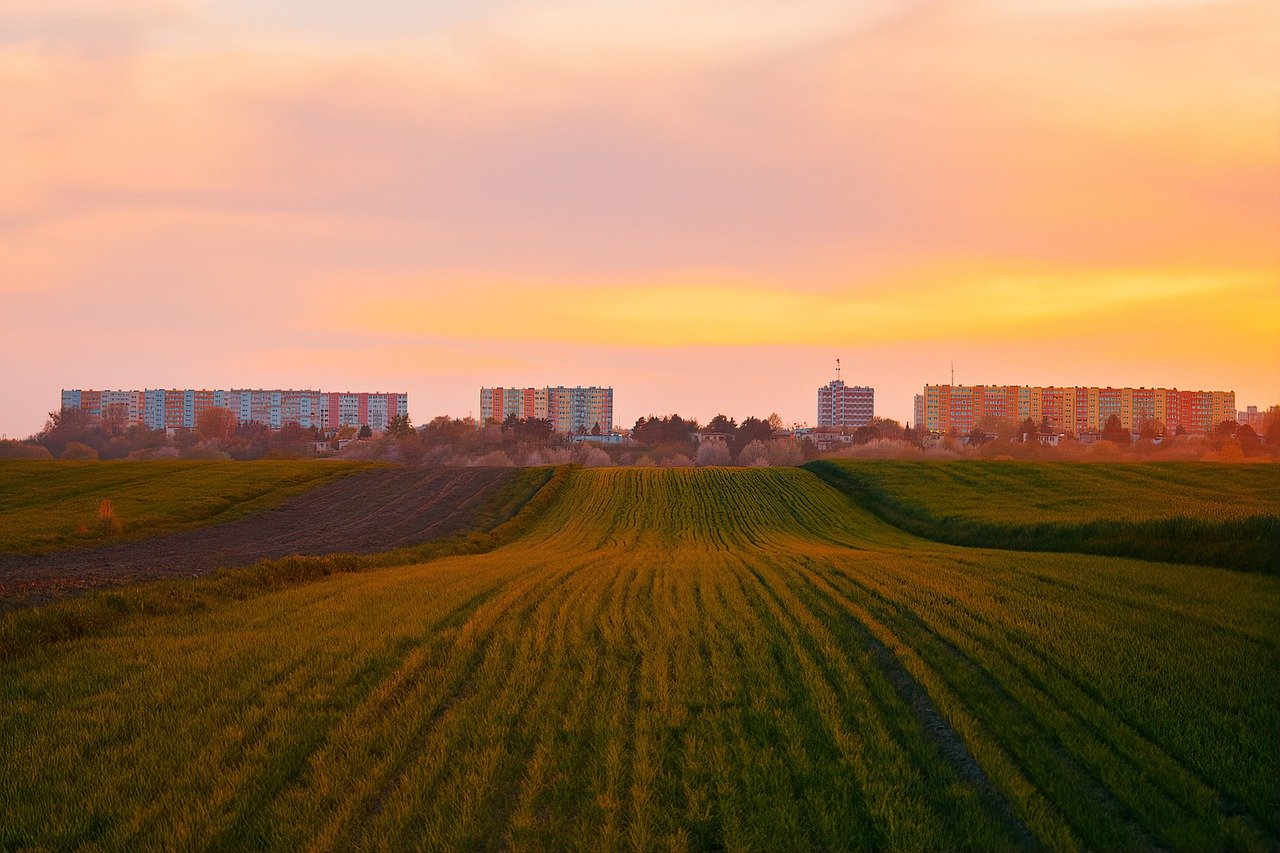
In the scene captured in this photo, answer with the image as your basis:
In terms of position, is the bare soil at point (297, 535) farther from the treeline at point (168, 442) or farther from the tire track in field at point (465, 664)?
the treeline at point (168, 442)

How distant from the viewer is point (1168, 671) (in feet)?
42.7

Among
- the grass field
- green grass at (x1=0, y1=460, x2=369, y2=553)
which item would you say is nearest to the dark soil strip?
the grass field

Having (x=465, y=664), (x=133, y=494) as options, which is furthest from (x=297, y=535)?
(x=465, y=664)

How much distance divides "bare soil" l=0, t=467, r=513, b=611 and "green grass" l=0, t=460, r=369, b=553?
2117mm

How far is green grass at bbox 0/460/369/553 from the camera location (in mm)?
43125

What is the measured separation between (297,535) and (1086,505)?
4435 centimetres

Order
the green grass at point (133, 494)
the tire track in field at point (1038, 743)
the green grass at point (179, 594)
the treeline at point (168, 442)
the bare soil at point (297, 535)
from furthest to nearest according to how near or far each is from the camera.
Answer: the treeline at point (168, 442)
the green grass at point (133, 494)
the bare soil at point (297, 535)
the green grass at point (179, 594)
the tire track in field at point (1038, 743)

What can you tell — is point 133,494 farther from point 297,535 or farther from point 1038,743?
point 1038,743

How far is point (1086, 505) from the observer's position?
156 ft

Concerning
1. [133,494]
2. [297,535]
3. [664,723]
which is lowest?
[297,535]

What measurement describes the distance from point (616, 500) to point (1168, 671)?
167 feet

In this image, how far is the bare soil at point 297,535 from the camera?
2553 cm

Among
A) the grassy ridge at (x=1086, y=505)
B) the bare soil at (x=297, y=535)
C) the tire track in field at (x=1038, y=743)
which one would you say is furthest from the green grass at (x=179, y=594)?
the grassy ridge at (x=1086, y=505)

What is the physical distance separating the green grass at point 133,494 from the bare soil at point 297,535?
6.95 ft
